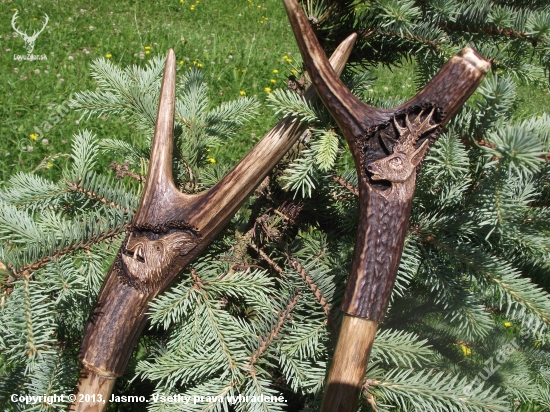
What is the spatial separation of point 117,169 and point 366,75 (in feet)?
2.50

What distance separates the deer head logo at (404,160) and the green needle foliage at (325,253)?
0.16ft

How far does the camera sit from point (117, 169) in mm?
1516

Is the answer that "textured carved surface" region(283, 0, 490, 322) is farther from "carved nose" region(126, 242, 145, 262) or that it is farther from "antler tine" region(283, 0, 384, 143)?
"carved nose" region(126, 242, 145, 262)

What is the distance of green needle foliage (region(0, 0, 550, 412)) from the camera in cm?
97

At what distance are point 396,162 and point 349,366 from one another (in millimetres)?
392

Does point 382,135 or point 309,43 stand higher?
point 309,43

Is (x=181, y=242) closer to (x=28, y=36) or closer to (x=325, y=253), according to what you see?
(x=325, y=253)

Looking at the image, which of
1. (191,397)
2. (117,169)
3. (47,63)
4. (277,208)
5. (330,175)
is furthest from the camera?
(47,63)

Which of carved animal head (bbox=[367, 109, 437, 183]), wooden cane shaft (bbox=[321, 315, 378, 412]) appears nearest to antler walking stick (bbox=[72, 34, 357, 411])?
carved animal head (bbox=[367, 109, 437, 183])

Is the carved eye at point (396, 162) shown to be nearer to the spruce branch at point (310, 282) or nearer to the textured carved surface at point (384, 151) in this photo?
the textured carved surface at point (384, 151)

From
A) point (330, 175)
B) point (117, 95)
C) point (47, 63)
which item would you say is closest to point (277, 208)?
point (330, 175)

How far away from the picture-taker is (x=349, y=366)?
937mm

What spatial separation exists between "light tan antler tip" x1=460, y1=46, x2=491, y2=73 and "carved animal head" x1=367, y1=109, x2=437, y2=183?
0.11m

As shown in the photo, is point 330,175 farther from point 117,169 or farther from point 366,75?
point 117,169
